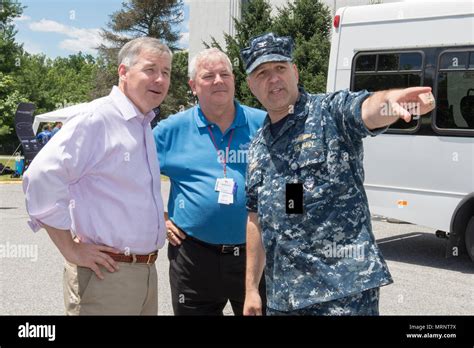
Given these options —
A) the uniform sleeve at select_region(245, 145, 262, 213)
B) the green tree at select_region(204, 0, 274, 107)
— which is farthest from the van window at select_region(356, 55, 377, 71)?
the green tree at select_region(204, 0, 274, 107)

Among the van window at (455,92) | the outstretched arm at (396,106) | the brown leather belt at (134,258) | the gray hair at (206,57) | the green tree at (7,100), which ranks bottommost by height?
the brown leather belt at (134,258)

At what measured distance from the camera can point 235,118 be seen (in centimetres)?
369

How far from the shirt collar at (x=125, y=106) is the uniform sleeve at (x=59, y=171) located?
18cm

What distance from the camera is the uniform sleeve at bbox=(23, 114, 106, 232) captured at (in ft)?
8.36

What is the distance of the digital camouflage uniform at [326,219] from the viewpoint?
2438 millimetres

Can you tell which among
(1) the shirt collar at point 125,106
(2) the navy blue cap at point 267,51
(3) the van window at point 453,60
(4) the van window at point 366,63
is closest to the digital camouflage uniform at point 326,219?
(2) the navy blue cap at point 267,51

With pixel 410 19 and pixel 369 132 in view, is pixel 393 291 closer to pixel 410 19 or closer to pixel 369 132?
pixel 410 19

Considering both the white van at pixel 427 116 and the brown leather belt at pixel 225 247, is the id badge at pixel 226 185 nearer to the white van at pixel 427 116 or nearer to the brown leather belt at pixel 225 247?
the brown leather belt at pixel 225 247

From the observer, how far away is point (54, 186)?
2557mm

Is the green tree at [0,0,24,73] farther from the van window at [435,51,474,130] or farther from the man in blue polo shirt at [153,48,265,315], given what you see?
the man in blue polo shirt at [153,48,265,315]

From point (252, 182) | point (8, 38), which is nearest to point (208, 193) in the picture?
point (252, 182)
